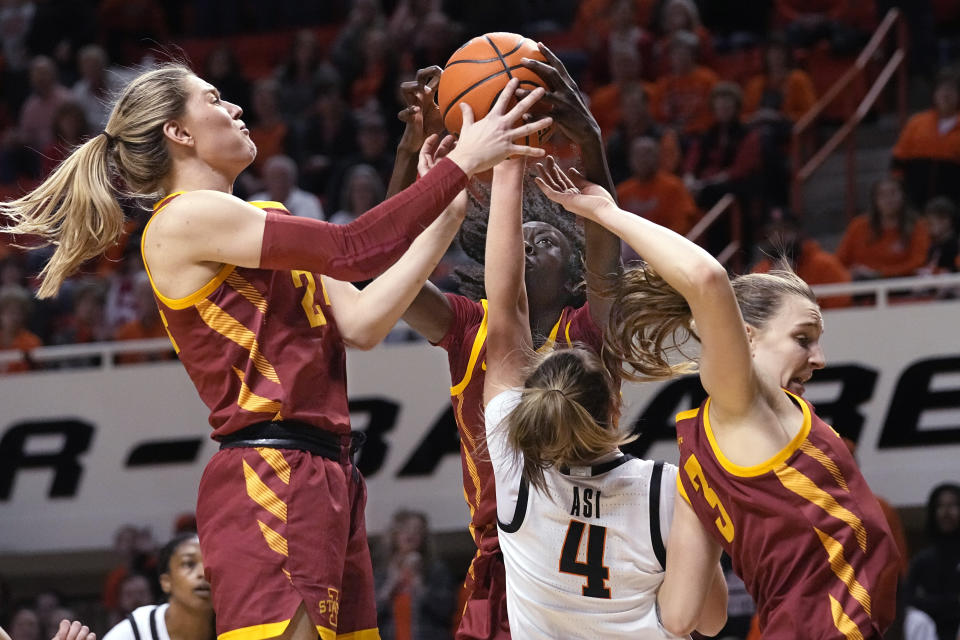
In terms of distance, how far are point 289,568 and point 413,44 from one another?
27.4 feet

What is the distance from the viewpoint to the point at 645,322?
9.81 feet

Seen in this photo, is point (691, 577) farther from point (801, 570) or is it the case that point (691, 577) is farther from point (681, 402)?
point (681, 402)

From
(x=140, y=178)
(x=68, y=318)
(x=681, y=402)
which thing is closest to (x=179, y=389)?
(x=68, y=318)

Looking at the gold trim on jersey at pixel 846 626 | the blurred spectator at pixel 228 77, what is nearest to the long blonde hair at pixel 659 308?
the gold trim on jersey at pixel 846 626

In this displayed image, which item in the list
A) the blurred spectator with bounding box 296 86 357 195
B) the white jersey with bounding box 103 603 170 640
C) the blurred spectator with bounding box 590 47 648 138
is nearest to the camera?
the white jersey with bounding box 103 603 170 640

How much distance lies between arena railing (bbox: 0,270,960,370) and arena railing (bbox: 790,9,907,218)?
957 mm

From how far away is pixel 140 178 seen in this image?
3.24 metres

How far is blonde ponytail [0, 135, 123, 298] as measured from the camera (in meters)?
3.17

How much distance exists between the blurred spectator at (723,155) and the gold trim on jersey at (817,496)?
586cm

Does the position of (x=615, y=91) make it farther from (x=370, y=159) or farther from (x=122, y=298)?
(x=122, y=298)

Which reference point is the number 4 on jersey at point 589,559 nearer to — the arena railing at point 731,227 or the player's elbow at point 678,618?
the player's elbow at point 678,618

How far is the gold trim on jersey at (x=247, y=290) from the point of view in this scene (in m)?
3.07

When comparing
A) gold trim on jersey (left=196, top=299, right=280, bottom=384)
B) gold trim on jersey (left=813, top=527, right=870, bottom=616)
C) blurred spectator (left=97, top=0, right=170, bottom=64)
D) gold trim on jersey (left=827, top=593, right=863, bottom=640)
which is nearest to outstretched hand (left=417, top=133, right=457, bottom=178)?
gold trim on jersey (left=196, top=299, right=280, bottom=384)

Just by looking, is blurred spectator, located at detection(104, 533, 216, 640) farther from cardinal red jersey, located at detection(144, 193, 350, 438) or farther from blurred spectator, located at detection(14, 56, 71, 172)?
blurred spectator, located at detection(14, 56, 71, 172)
